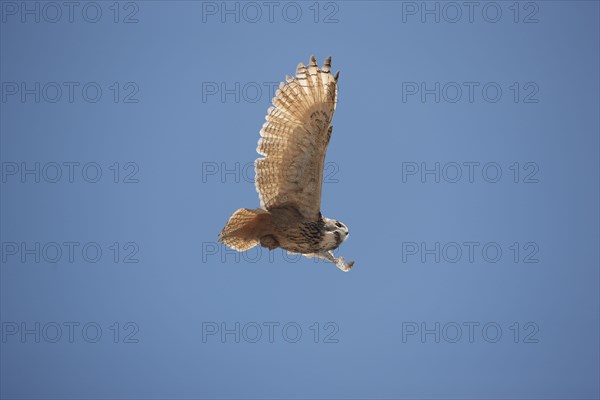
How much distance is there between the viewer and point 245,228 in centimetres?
1244

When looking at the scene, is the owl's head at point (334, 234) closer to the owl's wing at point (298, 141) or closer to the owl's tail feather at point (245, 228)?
the owl's wing at point (298, 141)

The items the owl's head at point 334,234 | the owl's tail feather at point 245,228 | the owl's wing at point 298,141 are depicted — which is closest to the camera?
the owl's wing at point 298,141

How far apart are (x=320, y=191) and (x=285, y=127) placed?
0.88 m

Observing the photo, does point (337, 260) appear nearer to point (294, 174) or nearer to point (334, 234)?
point (334, 234)

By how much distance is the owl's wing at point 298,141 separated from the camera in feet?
39.7

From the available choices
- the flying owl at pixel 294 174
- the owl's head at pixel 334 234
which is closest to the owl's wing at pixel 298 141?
the flying owl at pixel 294 174

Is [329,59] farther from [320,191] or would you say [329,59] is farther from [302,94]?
[320,191]

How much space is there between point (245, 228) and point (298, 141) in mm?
1228

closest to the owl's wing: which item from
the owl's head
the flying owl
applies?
the flying owl

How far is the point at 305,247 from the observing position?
1269cm

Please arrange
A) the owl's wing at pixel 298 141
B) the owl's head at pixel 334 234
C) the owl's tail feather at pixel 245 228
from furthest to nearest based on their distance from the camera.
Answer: the owl's head at pixel 334 234 < the owl's tail feather at pixel 245 228 < the owl's wing at pixel 298 141

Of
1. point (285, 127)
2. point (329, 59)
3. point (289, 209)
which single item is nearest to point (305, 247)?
point (289, 209)

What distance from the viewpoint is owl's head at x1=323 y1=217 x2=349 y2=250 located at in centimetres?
1248

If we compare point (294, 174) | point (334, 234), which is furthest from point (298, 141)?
point (334, 234)
